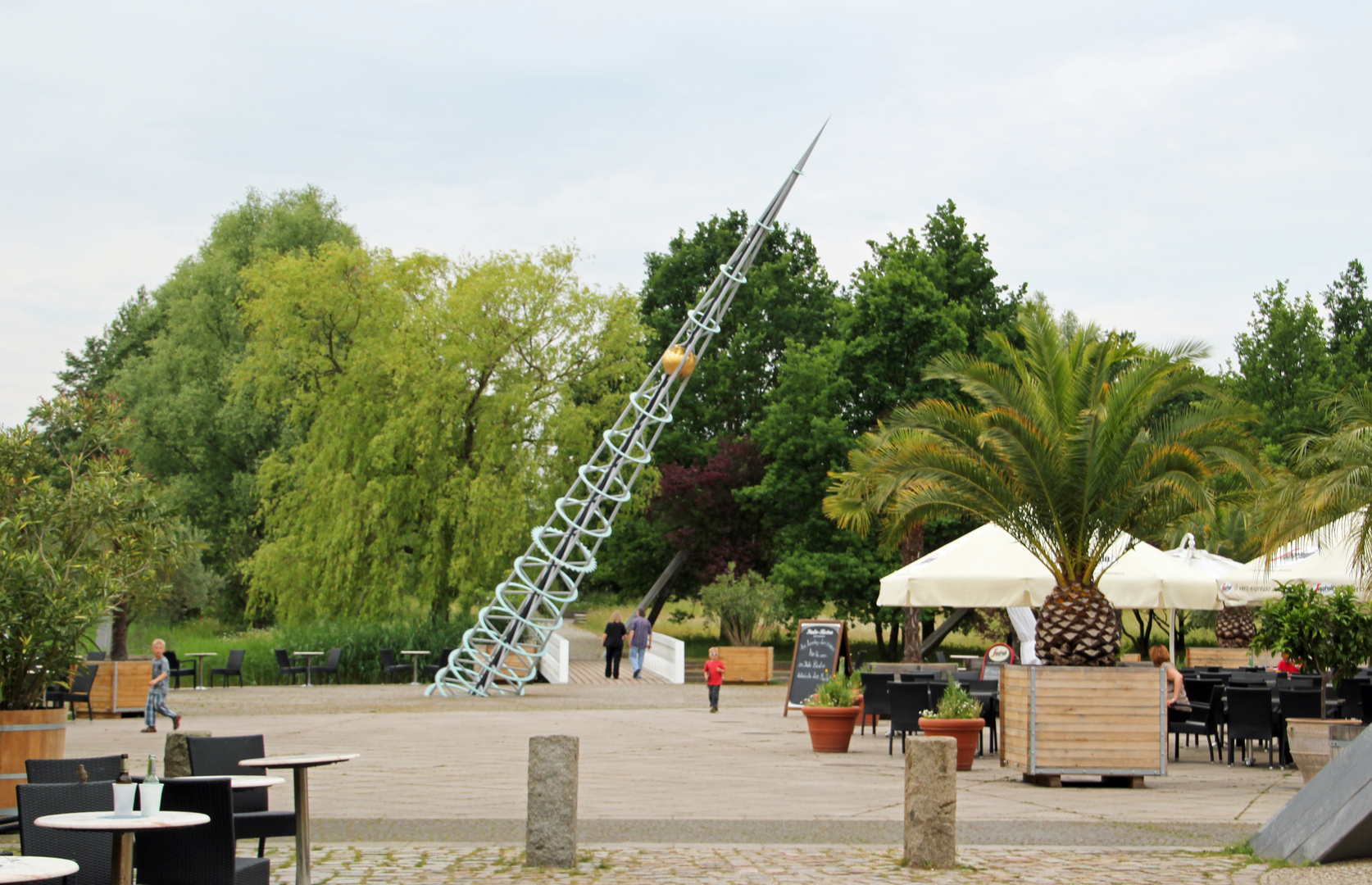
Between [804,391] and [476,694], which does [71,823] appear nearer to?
[476,694]

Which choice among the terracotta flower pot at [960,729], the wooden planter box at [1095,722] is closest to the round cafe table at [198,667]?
the terracotta flower pot at [960,729]

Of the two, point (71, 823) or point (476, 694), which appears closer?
point (71, 823)

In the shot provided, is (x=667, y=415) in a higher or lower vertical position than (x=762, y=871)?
higher

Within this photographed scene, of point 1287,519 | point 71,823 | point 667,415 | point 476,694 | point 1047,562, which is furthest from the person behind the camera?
point 667,415

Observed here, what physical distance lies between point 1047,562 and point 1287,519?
11.2ft

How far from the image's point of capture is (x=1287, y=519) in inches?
586

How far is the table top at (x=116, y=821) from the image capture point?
4953mm

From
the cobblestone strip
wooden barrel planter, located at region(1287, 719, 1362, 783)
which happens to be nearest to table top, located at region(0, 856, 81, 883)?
the cobblestone strip

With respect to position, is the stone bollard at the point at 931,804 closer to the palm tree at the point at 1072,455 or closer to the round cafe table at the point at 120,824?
the round cafe table at the point at 120,824

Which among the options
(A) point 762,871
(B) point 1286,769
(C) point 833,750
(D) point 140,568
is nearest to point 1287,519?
(B) point 1286,769

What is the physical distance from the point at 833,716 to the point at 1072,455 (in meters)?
4.10

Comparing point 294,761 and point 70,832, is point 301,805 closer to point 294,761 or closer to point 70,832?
point 294,761

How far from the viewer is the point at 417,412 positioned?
103 feet

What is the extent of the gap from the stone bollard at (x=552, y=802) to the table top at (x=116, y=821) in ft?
9.52
